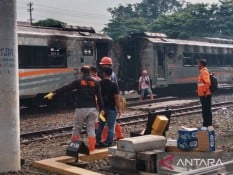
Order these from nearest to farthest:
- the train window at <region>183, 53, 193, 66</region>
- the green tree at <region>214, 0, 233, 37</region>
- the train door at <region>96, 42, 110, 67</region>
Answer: the train door at <region>96, 42, 110, 67</region> → the train window at <region>183, 53, 193, 66</region> → the green tree at <region>214, 0, 233, 37</region>

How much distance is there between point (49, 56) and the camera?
17.0 m

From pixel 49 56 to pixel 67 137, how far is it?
6.17 m

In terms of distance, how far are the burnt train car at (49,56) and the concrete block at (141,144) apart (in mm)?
9207

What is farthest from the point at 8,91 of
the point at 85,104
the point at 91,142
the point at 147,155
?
the point at 147,155

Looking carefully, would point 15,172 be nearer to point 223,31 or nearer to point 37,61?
point 37,61

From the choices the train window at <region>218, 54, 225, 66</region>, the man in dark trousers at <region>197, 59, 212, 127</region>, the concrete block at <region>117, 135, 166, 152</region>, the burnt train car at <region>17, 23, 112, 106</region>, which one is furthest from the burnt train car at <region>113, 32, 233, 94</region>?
the concrete block at <region>117, 135, 166, 152</region>

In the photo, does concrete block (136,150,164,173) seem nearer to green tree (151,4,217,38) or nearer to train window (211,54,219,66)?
train window (211,54,219,66)

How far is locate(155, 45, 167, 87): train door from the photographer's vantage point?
76.7 ft

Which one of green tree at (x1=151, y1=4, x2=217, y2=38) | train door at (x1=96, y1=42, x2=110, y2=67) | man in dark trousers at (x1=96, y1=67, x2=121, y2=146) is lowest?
man in dark trousers at (x1=96, y1=67, x2=121, y2=146)

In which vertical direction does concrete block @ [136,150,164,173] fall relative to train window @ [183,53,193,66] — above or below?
below

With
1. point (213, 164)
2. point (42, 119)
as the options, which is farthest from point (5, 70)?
point (42, 119)

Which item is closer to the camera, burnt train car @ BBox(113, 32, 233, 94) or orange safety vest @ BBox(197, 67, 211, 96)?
orange safety vest @ BBox(197, 67, 211, 96)

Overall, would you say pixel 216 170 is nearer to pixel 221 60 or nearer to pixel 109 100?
pixel 109 100

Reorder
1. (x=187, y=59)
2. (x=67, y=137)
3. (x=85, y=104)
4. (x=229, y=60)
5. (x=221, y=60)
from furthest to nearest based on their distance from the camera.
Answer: (x=229, y=60), (x=221, y=60), (x=187, y=59), (x=67, y=137), (x=85, y=104)
